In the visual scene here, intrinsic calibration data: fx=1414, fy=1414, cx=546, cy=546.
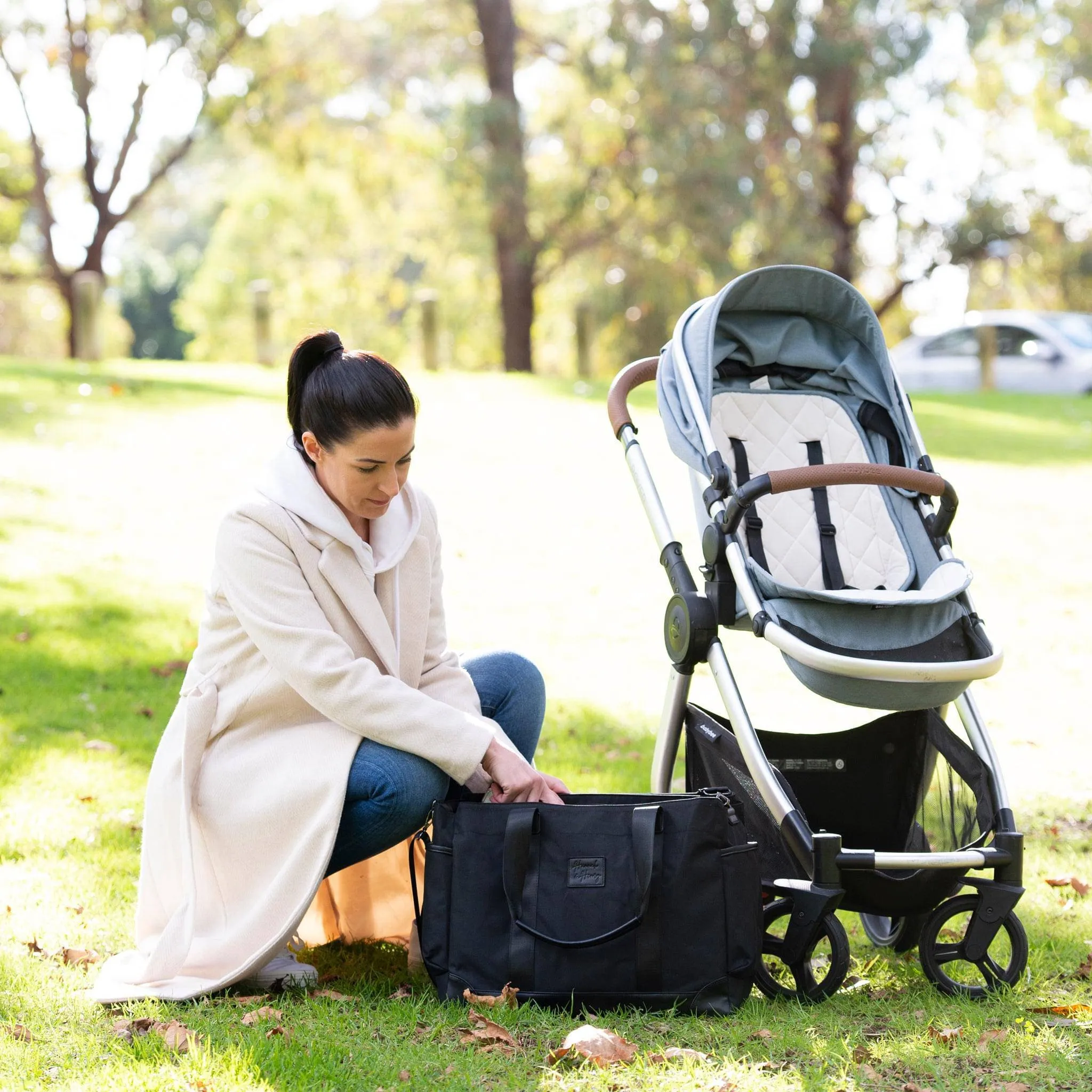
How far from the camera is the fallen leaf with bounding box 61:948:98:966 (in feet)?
10.5

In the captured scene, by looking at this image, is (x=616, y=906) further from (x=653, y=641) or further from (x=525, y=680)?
(x=653, y=641)

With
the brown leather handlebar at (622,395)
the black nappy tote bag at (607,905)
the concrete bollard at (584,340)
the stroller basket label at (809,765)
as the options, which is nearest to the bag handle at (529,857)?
the black nappy tote bag at (607,905)

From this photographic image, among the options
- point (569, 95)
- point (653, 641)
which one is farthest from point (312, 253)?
point (653, 641)

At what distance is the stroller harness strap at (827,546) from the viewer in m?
3.68

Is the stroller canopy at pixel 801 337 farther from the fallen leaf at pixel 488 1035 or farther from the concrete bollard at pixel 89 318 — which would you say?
the concrete bollard at pixel 89 318

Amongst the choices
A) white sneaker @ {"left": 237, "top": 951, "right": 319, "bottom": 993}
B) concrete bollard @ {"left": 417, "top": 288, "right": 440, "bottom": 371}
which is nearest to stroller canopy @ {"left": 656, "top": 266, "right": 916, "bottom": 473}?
white sneaker @ {"left": 237, "top": 951, "right": 319, "bottom": 993}

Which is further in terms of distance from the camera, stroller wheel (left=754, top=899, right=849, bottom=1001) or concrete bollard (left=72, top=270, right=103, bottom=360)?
concrete bollard (left=72, top=270, right=103, bottom=360)

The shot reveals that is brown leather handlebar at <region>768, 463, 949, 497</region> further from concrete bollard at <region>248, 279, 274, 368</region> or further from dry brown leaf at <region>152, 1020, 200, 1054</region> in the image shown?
concrete bollard at <region>248, 279, 274, 368</region>

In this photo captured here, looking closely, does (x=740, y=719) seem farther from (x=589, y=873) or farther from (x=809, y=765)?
(x=809, y=765)

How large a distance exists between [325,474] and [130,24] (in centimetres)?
1660

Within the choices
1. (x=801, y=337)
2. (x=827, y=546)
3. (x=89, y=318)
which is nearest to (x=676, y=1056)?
(x=827, y=546)

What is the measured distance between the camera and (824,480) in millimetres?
3113

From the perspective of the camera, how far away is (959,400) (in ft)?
49.8

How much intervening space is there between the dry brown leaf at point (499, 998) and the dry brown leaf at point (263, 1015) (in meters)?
0.38
